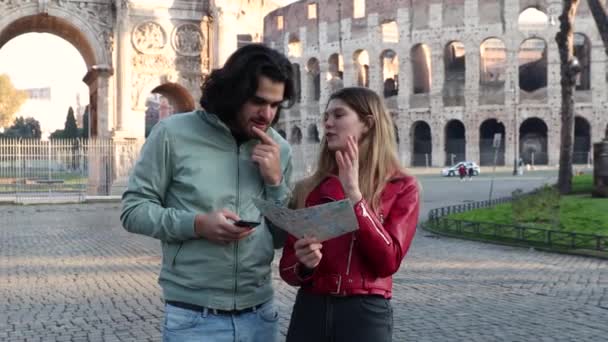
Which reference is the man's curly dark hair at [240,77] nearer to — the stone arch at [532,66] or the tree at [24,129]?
the stone arch at [532,66]

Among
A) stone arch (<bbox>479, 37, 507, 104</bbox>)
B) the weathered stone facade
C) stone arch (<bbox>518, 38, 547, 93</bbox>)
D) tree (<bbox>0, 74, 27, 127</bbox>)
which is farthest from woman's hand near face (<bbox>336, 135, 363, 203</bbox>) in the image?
tree (<bbox>0, 74, 27, 127</bbox>)

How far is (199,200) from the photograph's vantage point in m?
2.47

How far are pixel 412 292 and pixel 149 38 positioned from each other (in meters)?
17.2

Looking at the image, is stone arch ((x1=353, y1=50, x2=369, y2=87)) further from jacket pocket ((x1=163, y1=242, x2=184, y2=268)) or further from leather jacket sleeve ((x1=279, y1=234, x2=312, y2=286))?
jacket pocket ((x1=163, y1=242, x2=184, y2=268))

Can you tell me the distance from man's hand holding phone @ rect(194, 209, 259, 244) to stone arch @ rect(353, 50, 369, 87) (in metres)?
51.8

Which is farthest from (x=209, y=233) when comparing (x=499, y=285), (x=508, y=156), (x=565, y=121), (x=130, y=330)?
(x=508, y=156)

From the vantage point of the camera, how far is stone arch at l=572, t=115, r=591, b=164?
152ft

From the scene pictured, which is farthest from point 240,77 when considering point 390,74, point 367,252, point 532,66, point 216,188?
point 390,74

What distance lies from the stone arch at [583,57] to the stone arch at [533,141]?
3.64m

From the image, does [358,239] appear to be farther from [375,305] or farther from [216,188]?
[216,188]

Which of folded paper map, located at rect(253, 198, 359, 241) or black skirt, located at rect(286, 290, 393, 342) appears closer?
folded paper map, located at rect(253, 198, 359, 241)

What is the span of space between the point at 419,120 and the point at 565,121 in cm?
3139

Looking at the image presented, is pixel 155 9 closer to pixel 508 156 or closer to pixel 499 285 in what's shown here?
pixel 499 285

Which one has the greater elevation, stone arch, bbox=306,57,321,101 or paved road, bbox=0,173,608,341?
stone arch, bbox=306,57,321,101
